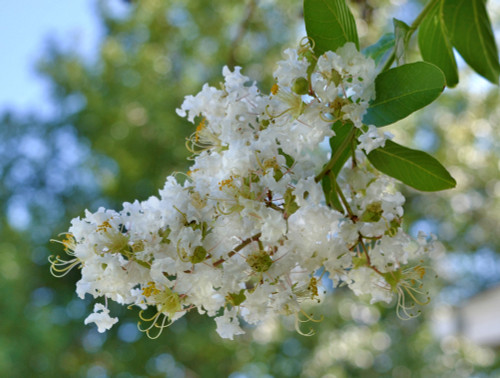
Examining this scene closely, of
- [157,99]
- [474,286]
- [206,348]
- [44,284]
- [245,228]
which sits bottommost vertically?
[474,286]

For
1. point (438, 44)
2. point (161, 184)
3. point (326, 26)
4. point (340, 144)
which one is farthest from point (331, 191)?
point (161, 184)

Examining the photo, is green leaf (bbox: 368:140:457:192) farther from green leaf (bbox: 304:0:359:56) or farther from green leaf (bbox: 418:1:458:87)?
green leaf (bbox: 418:1:458:87)

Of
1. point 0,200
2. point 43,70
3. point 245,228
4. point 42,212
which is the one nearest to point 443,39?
point 245,228

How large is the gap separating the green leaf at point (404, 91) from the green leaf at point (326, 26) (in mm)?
54

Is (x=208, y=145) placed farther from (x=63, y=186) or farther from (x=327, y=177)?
(x=63, y=186)

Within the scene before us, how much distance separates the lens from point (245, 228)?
0.50m

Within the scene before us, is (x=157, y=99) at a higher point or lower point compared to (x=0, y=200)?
higher

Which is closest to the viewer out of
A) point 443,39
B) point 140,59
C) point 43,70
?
point 443,39

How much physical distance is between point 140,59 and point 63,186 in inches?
59.5

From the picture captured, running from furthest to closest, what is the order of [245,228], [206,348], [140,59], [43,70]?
[43,70], [140,59], [206,348], [245,228]

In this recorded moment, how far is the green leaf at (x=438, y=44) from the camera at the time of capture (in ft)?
2.46

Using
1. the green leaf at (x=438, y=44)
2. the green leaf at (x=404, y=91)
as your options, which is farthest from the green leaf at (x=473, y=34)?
the green leaf at (x=404, y=91)

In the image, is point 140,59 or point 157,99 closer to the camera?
point 157,99

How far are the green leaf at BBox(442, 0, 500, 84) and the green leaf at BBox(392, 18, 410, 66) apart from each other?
167mm
